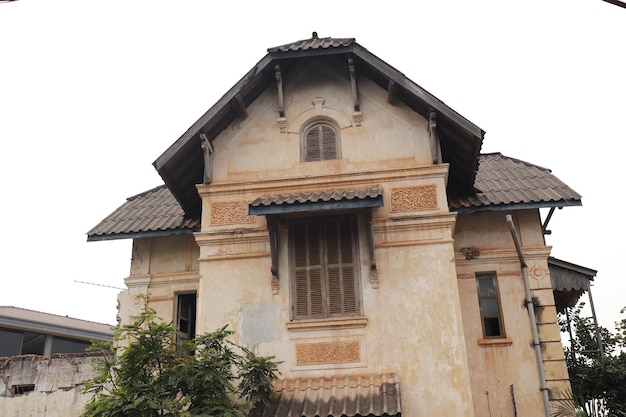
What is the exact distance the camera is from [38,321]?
2562cm

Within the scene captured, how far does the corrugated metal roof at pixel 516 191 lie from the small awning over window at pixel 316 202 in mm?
2388

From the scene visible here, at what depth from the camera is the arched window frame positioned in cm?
1208

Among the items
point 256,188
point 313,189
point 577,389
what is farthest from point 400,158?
point 577,389

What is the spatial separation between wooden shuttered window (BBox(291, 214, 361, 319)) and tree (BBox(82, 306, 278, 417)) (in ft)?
4.45

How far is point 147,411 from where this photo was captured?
9.03m

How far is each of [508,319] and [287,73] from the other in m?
6.25

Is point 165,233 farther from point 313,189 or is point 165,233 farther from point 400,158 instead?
point 400,158

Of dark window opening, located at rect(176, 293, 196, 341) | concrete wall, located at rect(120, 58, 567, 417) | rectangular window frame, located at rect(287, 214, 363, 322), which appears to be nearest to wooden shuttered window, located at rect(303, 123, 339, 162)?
concrete wall, located at rect(120, 58, 567, 417)

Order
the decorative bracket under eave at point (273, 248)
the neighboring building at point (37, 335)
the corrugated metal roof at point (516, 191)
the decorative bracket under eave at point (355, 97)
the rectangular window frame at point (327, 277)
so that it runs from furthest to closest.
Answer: the neighboring building at point (37, 335) < the corrugated metal roof at point (516, 191) < the decorative bracket under eave at point (355, 97) < the decorative bracket under eave at point (273, 248) < the rectangular window frame at point (327, 277)

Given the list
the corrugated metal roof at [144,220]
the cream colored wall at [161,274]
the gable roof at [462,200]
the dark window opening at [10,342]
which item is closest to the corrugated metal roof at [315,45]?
the gable roof at [462,200]

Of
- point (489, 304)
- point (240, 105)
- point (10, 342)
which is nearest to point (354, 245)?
point (489, 304)

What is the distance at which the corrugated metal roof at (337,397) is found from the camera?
31.0ft

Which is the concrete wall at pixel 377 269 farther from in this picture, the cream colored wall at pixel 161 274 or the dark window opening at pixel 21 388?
the dark window opening at pixel 21 388

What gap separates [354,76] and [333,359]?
16.9 ft
